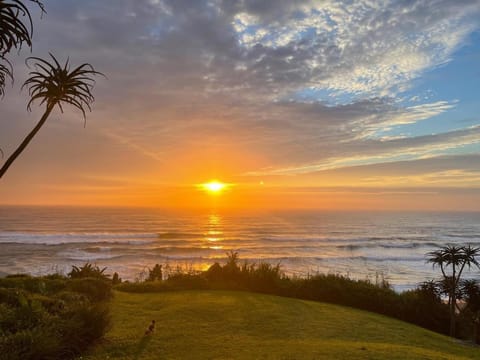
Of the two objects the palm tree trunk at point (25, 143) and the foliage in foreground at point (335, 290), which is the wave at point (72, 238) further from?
the palm tree trunk at point (25, 143)

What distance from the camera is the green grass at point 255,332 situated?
5969mm

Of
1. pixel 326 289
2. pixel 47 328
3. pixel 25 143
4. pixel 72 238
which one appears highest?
pixel 25 143

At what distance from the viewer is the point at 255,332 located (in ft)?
24.3

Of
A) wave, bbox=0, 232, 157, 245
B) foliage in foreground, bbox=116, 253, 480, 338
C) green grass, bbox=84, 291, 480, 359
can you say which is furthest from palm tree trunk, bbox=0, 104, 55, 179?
wave, bbox=0, 232, 157, 245

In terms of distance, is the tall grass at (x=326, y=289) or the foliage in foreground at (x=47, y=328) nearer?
the foliage in foreground at (x=47, y=328)

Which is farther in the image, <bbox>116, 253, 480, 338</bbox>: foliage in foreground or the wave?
the wave

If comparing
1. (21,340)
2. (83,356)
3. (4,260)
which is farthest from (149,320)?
(4,260)

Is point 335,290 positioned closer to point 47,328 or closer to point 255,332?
point 255,332

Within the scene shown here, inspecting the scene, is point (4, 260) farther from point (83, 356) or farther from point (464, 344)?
point (464, 344)

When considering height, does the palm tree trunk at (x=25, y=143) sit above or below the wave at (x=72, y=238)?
above

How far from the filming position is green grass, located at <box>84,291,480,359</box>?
5.97m

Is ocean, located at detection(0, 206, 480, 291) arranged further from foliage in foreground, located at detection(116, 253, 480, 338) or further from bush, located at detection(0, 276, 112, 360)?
bush, located at detection(0, 276, 112, 360)

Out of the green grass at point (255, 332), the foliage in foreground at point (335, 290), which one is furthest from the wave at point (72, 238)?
the green grass at point (255, 332)

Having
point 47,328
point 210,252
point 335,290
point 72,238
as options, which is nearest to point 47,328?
point 47,328
